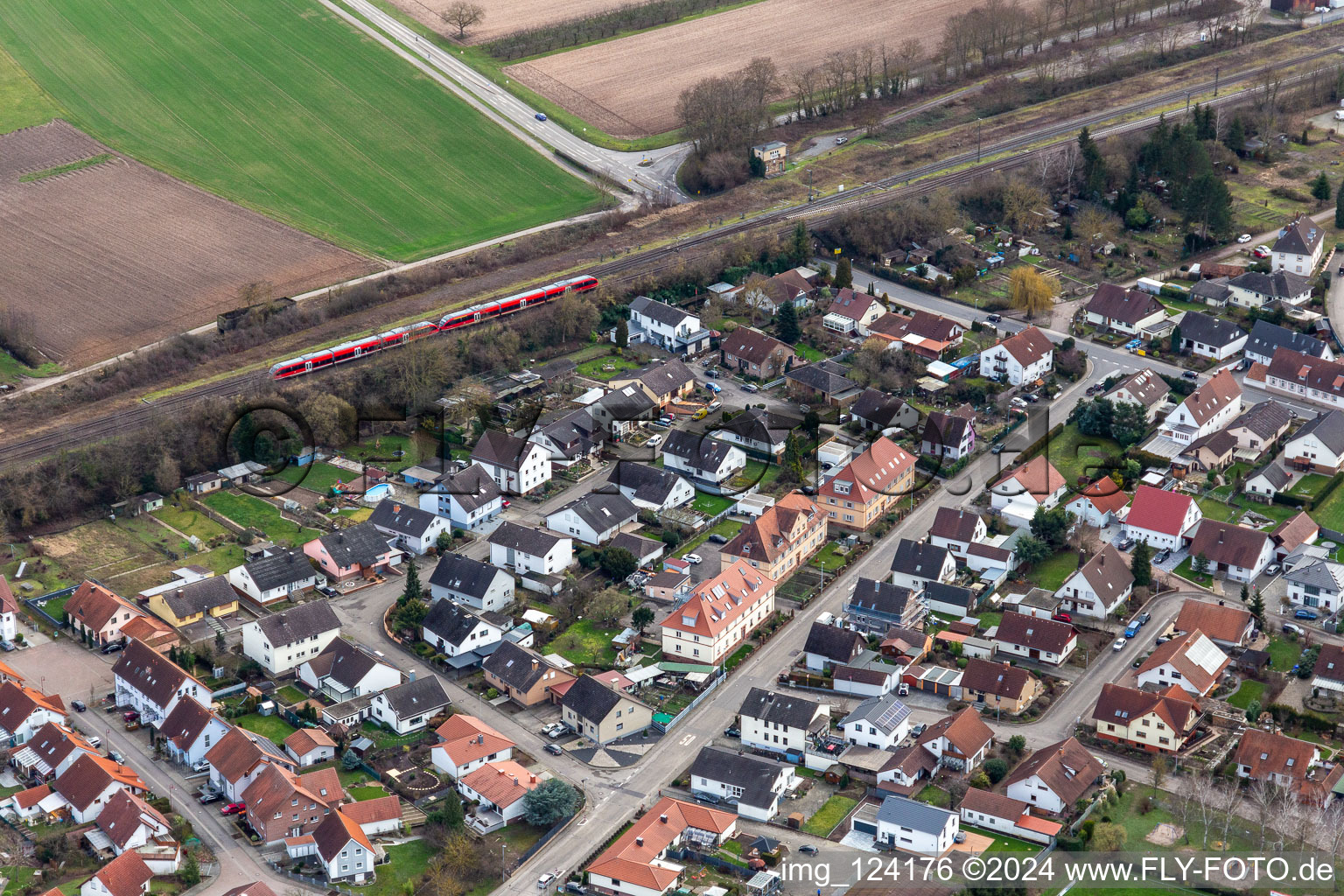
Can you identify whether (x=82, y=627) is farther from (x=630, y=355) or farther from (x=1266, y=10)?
(x=1266, y=10)

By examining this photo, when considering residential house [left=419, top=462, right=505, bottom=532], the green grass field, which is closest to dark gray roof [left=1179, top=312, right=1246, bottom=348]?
residential house [left=419, top=462, right=505, bottom=532]

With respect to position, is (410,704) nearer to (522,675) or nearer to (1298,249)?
(522,675)

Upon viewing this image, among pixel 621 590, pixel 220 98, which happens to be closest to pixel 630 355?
pixel 621 590

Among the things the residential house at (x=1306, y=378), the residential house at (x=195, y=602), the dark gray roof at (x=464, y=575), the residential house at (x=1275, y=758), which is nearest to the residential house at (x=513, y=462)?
the dark gray roof at (x=464, y=575)

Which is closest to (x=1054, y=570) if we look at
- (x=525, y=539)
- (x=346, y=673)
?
(x=525, y=539)

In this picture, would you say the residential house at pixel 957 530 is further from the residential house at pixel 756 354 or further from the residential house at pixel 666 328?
the residential house at pixel 666 328
